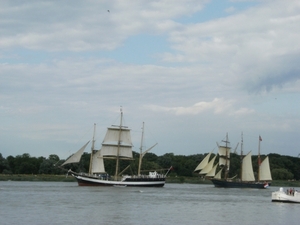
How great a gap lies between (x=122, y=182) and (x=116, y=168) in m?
4.20

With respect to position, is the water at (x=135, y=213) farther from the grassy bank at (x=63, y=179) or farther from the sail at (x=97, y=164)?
the grassy bank at (x=63, y=179)

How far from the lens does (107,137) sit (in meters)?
116

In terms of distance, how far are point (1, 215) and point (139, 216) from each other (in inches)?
427

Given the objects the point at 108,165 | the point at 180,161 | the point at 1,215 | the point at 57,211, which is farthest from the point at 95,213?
the point at 180,161

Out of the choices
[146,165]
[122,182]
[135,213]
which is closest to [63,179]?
[146,165]

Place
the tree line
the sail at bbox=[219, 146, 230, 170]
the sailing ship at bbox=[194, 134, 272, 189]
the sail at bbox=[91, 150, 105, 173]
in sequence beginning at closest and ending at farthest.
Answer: the sail at bbox=[91, 150, 105, 173] < the sailing ship at bbox=[194, 134, 272, 189] < the sail at bbox=[219, 146, 230, 170] < the tree line

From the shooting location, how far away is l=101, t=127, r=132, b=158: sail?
11606 cm

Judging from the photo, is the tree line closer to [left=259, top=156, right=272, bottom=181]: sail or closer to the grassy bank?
the grassy bank

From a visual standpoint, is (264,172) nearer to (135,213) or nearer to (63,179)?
(63,179)

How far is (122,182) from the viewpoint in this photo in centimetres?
10956

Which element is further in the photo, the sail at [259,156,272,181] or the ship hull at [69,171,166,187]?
the sail at [259,156,272,181]

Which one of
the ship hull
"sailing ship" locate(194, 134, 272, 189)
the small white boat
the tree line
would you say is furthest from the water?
the tree line

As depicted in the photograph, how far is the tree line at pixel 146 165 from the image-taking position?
458 ft

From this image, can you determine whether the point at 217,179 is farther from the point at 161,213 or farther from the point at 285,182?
the point at 161,213
